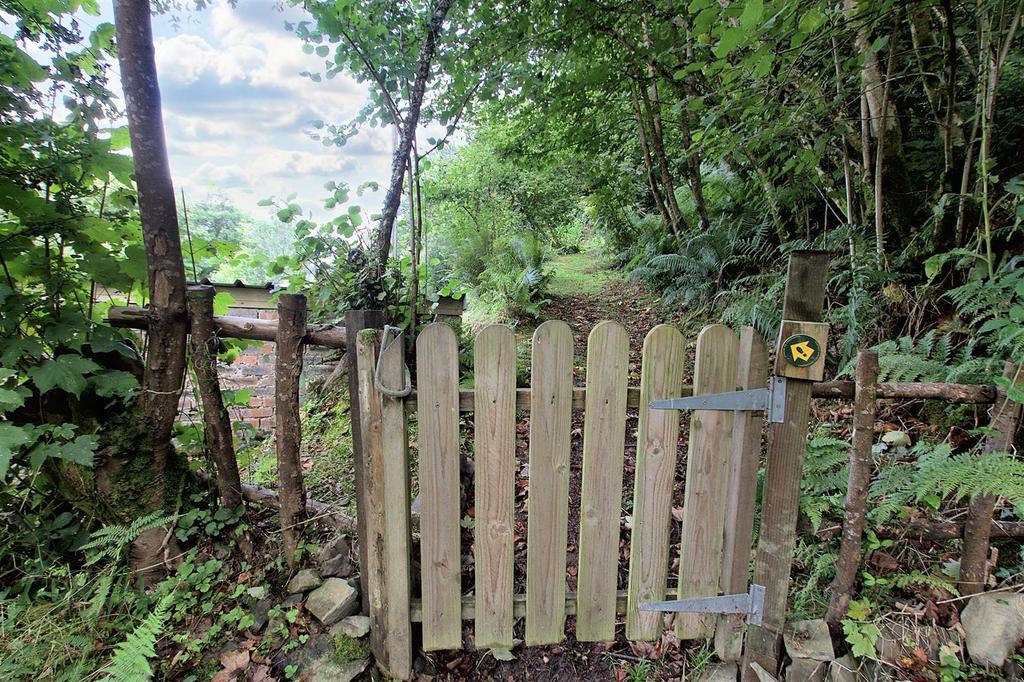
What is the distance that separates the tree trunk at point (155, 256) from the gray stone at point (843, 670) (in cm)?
280

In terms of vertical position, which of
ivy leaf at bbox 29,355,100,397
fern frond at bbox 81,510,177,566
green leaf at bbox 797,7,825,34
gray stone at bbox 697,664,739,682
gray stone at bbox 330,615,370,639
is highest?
green leaf at bbox 797,7,825,34

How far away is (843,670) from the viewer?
1.62m

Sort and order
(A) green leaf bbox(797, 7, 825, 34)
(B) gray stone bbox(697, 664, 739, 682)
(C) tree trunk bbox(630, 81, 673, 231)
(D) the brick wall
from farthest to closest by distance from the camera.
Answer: (C) tree trunk bbox(630, 81, 673, 231)
(D) the brick wall
(A) green leaf bbox(797, 7, 825, 34)
(B) gray stone bbox(697, 664, 739, 682)

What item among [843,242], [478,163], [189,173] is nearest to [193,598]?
[189,173]

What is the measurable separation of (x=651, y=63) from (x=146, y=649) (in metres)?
5.70

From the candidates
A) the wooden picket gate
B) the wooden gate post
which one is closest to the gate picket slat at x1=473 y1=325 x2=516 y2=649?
the wooden picket gate

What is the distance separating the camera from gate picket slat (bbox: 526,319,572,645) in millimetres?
1515

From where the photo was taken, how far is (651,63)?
455 centimetres

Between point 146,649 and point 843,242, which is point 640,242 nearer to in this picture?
point 843,242

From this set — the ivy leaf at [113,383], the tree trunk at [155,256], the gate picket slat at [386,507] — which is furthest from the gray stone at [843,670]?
the ivy leaf at [113,383]

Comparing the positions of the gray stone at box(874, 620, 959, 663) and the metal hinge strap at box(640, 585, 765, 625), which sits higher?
the metal hinge strap at box(640, 585, 765, 625)

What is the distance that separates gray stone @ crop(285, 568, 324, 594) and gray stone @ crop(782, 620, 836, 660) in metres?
1.91

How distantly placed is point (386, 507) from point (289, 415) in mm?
617

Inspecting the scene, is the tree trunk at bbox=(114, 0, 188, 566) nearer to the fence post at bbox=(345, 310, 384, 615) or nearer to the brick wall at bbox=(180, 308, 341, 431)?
the fence post at bbox=(345, 310, 384, 615)
